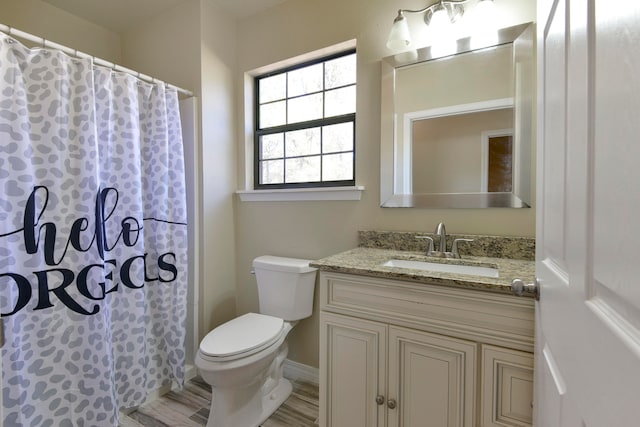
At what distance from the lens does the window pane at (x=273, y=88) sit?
2154mm

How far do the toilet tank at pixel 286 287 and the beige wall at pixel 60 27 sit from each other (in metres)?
2.04

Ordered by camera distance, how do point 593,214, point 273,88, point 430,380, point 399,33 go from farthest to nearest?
point 273,88 → point 399,33 → point 430,380 → point 593,214

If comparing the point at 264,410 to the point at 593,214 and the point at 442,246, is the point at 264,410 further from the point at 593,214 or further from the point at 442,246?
the point at 593,214

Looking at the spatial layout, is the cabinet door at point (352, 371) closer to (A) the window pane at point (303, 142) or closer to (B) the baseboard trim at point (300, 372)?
(B) the baseboard trim at point (300, 372)

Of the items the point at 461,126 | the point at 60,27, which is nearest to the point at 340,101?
the point at 461,126

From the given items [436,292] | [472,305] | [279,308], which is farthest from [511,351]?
[279,308]

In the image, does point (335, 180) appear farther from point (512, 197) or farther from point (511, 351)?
point (511, 351)

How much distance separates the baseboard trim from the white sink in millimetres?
993

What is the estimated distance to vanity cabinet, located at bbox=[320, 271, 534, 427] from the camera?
97cm

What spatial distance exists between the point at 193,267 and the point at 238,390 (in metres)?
0.85

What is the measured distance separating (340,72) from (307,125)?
1.28ft

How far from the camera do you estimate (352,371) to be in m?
1.25

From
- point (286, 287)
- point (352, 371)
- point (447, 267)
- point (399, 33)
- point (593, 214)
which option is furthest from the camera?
point (286, 287)

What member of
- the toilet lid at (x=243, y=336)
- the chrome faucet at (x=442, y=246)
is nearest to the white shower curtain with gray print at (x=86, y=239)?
the toilet lid at (x=243, y=336)
